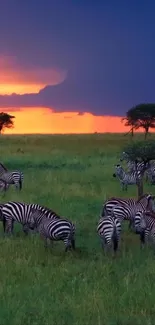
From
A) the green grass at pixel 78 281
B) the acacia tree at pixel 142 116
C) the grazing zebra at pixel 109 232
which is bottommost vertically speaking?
the green grass at pixel 78 281

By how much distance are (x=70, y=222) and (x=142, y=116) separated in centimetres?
5970

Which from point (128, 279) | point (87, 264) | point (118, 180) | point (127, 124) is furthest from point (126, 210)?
point (127, 124)

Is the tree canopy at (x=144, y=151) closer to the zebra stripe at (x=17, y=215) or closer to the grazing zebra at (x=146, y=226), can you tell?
the zebra stripe at (x=17, y=215)

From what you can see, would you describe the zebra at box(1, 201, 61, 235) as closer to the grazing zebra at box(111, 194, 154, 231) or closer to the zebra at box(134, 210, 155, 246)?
the grazing zebra at box(111, 194, 154, 231)

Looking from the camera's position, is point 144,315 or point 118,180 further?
point 118,180

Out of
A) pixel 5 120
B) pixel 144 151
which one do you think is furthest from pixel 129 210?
pixel 5 120

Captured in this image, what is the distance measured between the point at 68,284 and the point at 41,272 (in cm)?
121

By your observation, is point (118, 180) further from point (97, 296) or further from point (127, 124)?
point (127, 124)

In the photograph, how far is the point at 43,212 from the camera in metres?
17.4

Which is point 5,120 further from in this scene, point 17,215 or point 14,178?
point 17,215

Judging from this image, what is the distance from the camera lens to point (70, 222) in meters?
16.2

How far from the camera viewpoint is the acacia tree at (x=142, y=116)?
7426 cm

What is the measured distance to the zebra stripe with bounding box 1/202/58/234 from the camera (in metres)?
18.1

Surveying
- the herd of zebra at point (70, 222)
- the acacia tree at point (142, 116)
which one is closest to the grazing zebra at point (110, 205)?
the herd of zebra at point (70, 222)
